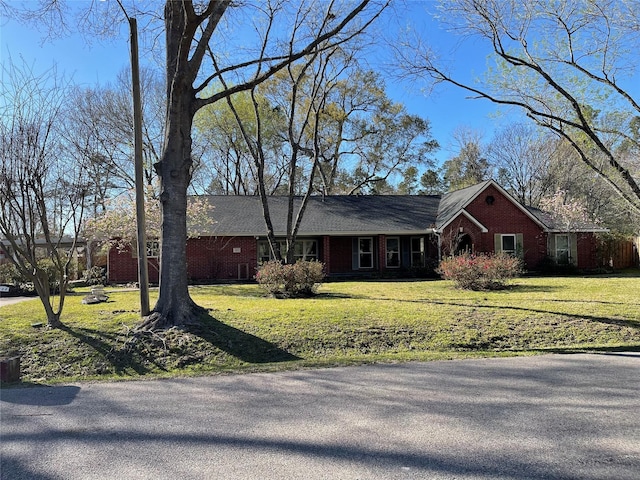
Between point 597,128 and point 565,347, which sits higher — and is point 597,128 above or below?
above

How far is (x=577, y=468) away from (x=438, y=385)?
7.51 ft

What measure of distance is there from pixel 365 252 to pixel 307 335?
15.9 m

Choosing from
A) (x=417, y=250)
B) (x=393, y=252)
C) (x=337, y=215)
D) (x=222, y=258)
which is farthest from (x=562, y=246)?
(x=222, y=258)

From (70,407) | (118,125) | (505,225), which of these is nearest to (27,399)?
(70,407)

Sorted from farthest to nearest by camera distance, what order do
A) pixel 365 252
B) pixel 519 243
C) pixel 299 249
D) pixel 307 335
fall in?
1. pixel 365 252
2. pixel 299 249
3. pixel 519 243
4. pixel 307 335

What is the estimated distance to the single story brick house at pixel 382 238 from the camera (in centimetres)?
2233

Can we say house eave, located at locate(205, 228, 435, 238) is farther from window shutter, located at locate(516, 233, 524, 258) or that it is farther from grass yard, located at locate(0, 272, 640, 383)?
grass yard, located at locate(0, 272, 640, 383)

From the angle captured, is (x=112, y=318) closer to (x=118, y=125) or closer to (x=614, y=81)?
(x=614, y=81)

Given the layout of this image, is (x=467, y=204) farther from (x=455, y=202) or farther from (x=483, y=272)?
(x=483, y=272)

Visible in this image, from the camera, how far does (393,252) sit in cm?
2484

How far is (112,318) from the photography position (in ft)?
32.9

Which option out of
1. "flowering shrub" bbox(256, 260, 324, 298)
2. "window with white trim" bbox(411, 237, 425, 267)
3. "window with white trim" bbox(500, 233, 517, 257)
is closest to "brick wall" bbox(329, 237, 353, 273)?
"window with white trim" bbox(411, 237, 425, 267)

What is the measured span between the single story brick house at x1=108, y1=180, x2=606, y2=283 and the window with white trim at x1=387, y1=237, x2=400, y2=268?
0.18 ft

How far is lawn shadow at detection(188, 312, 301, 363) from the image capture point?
811 centimetres
